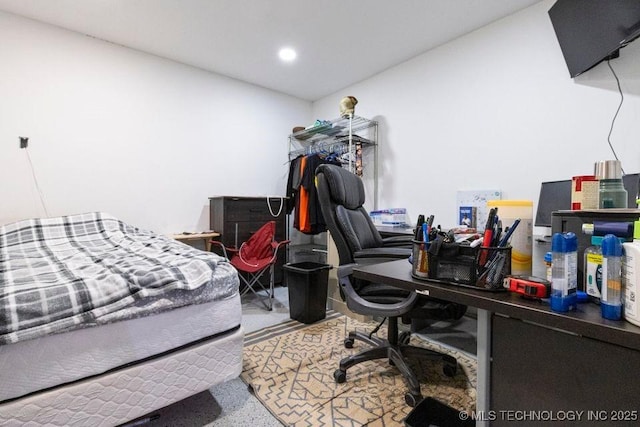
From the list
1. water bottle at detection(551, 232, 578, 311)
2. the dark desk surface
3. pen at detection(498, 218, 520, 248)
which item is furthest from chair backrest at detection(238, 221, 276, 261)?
water bottle at detection(551, 232, 578, 311)

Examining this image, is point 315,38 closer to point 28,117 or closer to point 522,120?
point 522,120

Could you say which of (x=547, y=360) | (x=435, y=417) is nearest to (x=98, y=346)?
(x=435, y=417)

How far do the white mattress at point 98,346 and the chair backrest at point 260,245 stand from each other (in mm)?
1512

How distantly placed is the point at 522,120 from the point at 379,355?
2.07 meters

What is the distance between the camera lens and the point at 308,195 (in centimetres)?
328

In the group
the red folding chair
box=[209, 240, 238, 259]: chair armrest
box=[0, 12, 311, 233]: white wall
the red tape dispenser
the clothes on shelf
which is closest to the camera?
the red tape dispenser

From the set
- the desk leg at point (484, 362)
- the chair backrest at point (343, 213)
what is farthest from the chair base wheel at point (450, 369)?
→ the desk leg at point (484, 362)

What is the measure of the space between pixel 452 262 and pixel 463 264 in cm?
3

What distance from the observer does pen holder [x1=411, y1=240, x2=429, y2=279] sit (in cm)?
82

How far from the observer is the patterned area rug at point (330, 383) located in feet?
4.38

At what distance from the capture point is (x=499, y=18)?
7.80ft

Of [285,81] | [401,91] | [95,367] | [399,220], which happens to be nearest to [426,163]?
[399,220]

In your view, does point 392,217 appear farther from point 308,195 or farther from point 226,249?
point 226,249

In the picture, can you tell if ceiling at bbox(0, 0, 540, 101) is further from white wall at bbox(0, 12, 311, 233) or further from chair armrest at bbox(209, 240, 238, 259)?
chair armrest at bbox(209, 240, 238, 259)
